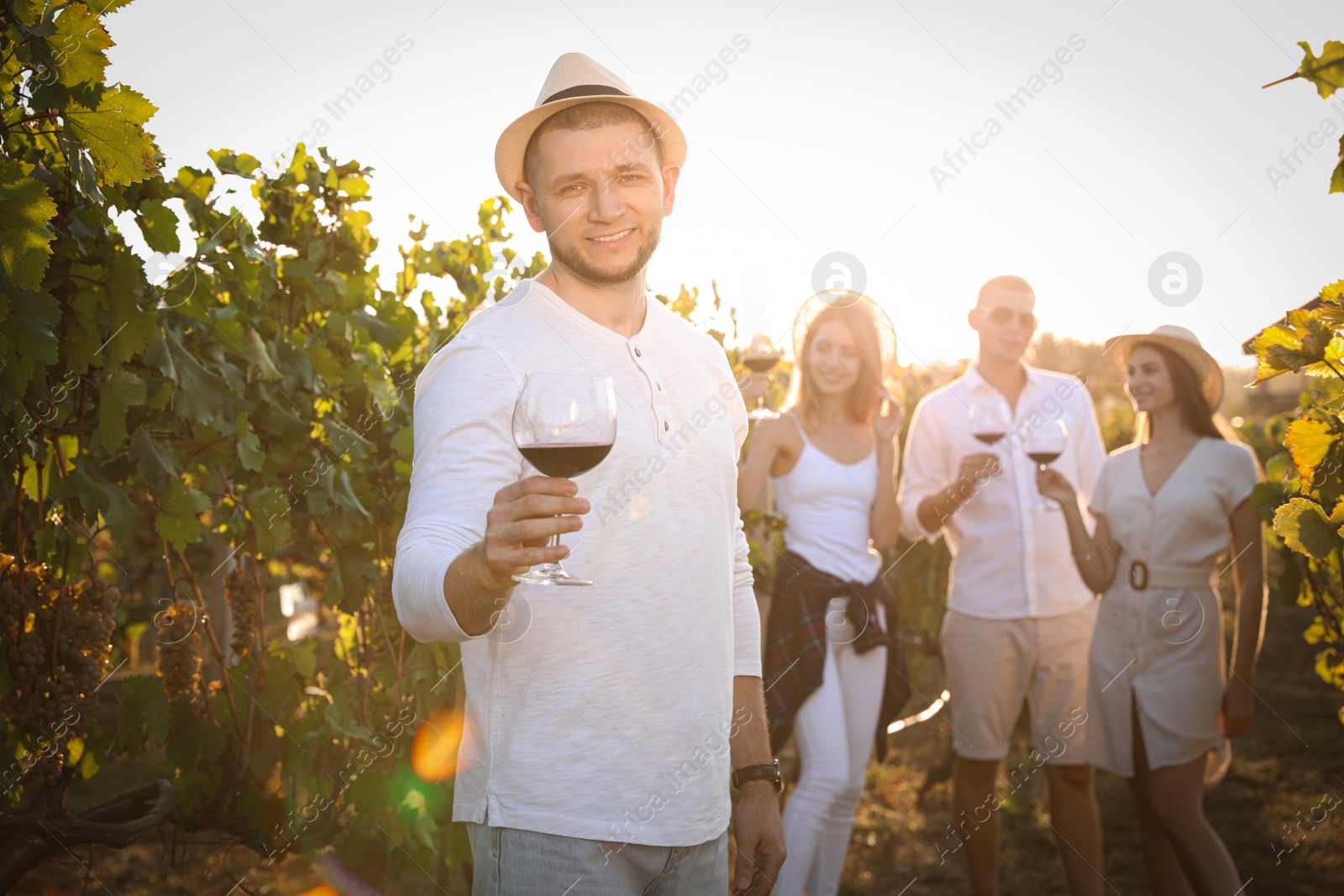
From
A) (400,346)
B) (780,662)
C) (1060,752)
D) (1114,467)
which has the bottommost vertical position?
(1060,752)

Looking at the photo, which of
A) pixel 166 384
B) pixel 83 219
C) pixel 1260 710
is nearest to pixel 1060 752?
pixel 166 384

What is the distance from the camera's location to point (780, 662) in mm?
3953

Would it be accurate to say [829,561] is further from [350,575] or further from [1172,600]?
[350,575]

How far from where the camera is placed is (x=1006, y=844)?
17.5 feet

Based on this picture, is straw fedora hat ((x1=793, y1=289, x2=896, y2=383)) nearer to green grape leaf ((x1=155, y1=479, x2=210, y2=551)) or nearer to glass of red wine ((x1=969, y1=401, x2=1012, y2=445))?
glass of red wine ((x1=969, y1=401, x2=1012, y2=445))

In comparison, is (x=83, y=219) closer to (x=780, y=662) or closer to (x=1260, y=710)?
(x=780, y=662)

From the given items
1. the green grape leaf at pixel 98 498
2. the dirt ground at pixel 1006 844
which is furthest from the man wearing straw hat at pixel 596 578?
the dirt ground at pixel 1006 844

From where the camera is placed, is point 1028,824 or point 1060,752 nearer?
point 1060,752

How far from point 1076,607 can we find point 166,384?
382 centimetres

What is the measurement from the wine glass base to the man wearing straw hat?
0.04 meters

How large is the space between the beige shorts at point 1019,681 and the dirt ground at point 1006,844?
865 mm

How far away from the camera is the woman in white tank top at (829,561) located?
3.79 meters

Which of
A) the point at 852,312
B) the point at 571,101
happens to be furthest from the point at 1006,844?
the point at 571,101

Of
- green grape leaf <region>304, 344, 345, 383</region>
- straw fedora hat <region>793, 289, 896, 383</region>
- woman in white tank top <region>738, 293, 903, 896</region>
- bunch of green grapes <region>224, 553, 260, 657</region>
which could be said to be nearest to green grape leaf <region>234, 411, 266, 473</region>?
green grape leaf <region>304, 344, 345, 383</region>
